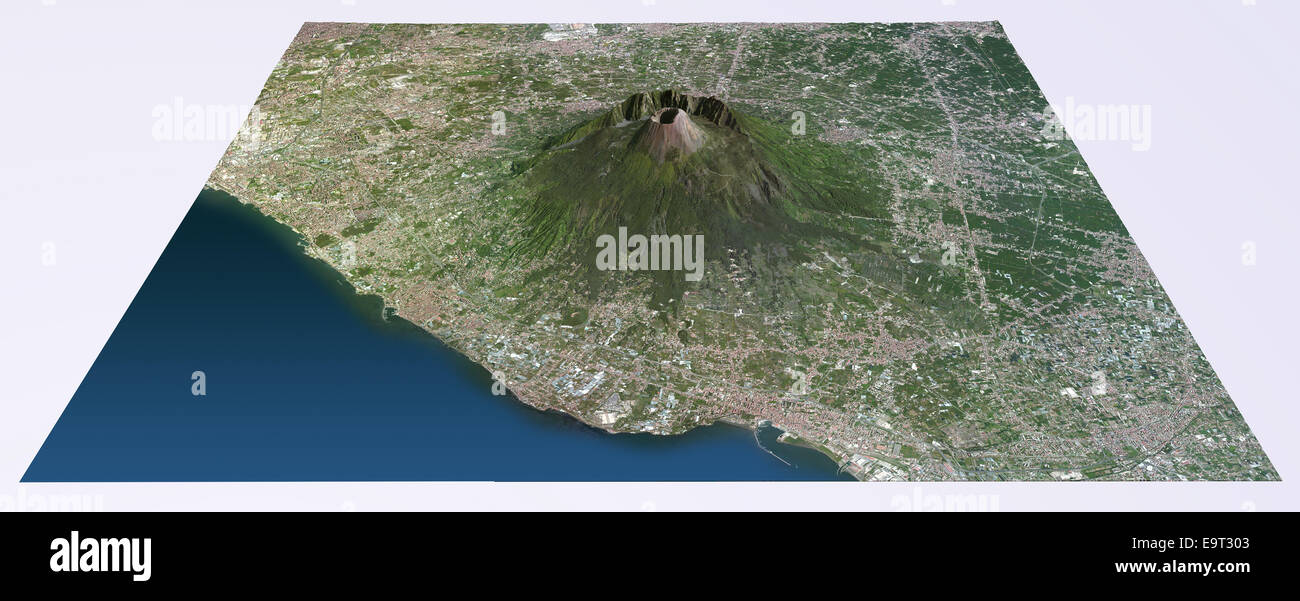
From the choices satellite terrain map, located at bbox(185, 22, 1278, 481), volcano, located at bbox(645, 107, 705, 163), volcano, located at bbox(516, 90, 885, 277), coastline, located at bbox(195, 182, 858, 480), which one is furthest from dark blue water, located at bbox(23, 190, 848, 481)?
volcano, located at bbox(645, 107, 705, 163)

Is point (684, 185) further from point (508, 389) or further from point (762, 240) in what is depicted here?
point (508, 389)

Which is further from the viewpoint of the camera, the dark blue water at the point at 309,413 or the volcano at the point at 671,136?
the volcano at the point at 671,136

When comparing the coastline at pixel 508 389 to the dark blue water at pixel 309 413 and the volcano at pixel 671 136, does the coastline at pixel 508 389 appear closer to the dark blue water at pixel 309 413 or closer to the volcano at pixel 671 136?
the dark blue water at pixel 309 413

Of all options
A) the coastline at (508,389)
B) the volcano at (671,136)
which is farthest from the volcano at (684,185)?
the coastline at (508,389)

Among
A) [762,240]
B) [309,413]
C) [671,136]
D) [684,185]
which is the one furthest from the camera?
[671,136]

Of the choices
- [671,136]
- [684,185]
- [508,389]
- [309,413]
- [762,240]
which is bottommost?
[309,413]

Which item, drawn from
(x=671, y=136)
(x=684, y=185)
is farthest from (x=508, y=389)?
(x=671, y=136)
